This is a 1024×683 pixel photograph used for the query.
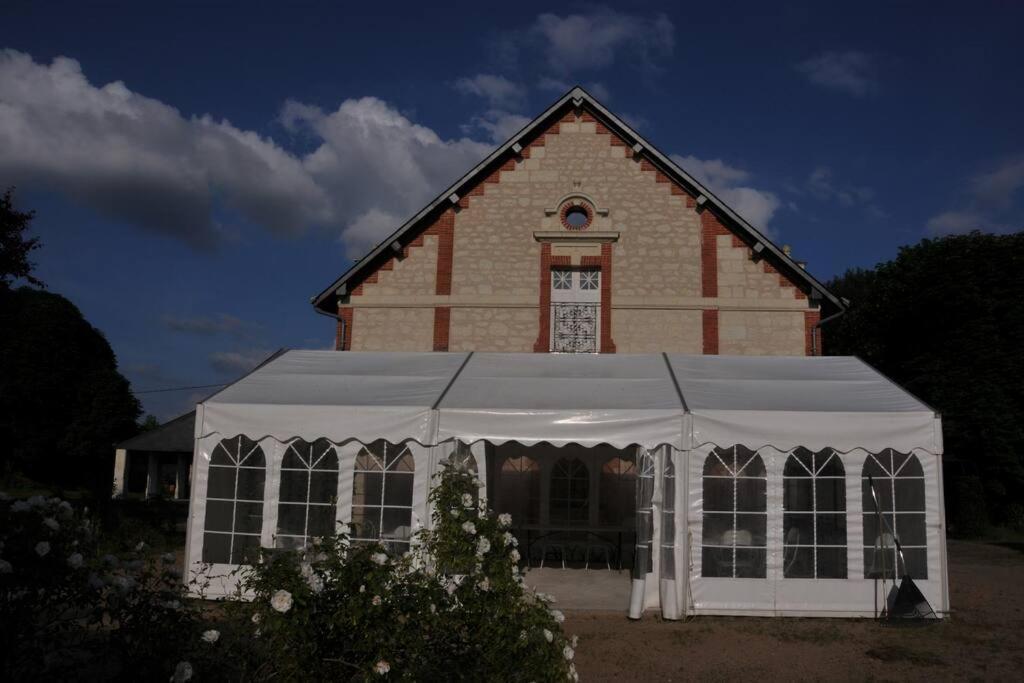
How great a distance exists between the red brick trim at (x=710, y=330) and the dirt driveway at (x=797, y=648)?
4672 mm

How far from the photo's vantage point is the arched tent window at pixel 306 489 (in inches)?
334

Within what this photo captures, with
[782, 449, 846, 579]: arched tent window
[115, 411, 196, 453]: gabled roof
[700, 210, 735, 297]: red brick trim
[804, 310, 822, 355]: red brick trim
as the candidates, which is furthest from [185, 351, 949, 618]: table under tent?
[115, 411, 196, 453]: gabled roof

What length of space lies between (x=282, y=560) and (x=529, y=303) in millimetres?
8988

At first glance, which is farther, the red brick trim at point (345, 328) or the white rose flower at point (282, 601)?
the red brick trim at point (345, 328)

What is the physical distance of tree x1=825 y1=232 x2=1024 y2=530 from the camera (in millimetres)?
18578

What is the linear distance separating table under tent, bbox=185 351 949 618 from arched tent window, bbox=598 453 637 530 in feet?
10.9

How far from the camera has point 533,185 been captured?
41.1 ft

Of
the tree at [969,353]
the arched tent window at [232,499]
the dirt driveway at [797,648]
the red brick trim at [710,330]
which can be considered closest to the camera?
the dirt driveway at [797,648]

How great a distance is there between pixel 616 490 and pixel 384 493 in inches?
187

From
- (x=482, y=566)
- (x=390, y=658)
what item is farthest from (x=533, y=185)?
(x=390, y=658)

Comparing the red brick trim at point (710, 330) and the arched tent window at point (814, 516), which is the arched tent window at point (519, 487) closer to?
the red brick trim at point (710, 330)

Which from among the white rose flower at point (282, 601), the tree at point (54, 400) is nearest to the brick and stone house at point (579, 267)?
the white rose flower at point (282, 601)

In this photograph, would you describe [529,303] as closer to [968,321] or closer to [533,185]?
[533,185]

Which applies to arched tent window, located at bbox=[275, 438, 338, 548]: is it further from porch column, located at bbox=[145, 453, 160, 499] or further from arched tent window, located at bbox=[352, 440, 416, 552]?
porch column, located at bbox=[145, 453, 160, 499]
